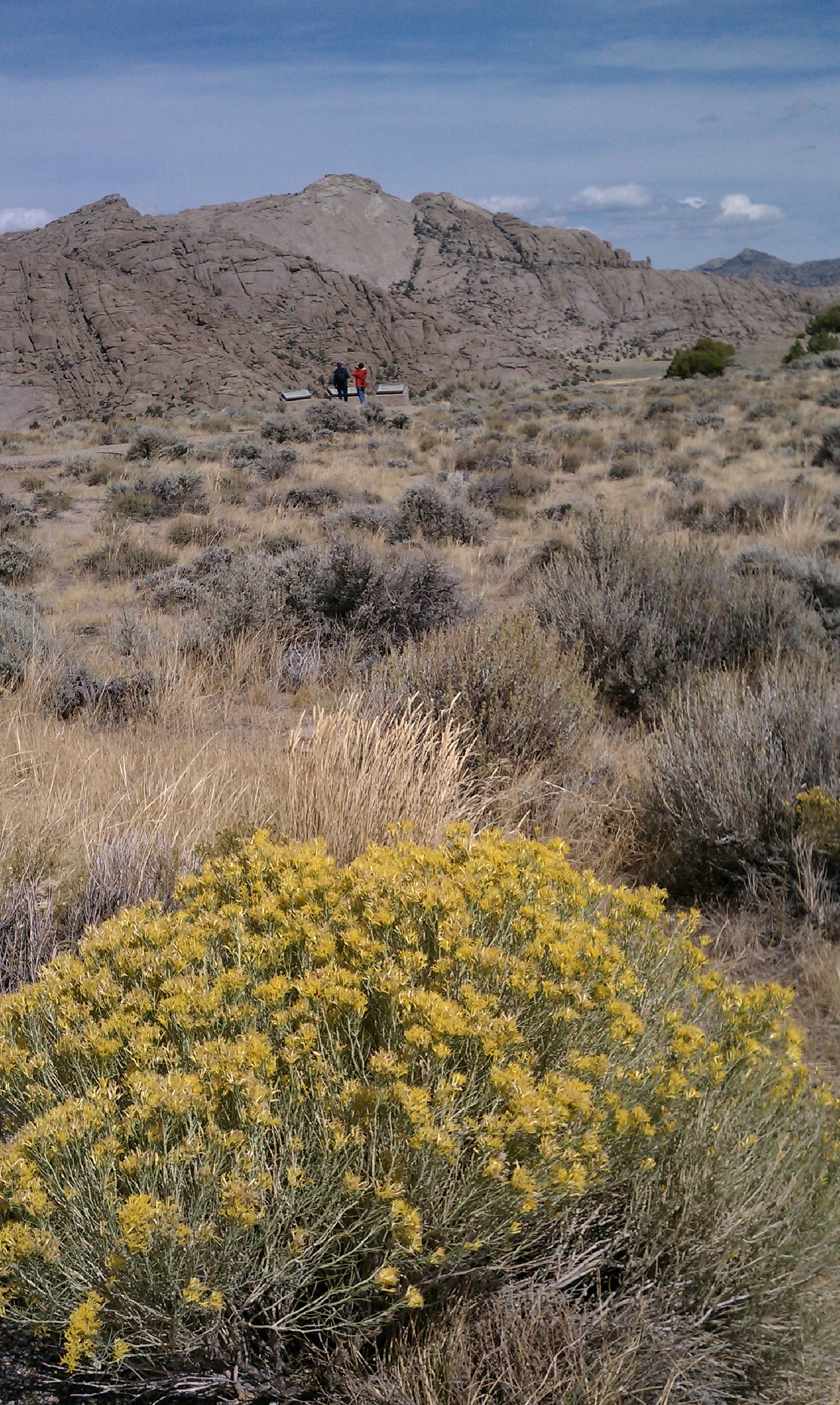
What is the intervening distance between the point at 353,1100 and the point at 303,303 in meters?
63.7

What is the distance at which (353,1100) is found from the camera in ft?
5.23

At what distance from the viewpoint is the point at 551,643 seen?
5.10 metres

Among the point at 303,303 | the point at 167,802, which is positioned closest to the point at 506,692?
the point at 167,802

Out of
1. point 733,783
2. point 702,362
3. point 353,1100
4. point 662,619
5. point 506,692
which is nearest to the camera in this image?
point 353,1100

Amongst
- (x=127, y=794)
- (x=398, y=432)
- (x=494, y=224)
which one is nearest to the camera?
(x=127, y=794)

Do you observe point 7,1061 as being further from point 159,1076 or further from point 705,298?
point 705,298

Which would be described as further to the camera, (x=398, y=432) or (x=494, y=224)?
(x=494, y=224)

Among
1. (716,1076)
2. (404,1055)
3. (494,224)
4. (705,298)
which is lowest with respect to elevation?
(716,1076)

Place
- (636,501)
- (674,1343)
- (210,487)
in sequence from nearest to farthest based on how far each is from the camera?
(674,1343) < (636,501) < (210,487)

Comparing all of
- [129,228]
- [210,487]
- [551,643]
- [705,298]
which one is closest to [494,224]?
[705,298]

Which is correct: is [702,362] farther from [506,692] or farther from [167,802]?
[167,802]

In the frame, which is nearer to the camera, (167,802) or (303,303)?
(167,802)

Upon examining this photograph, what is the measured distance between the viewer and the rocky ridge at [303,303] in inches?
A: 1913

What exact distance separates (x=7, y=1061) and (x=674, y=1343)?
1.34m
